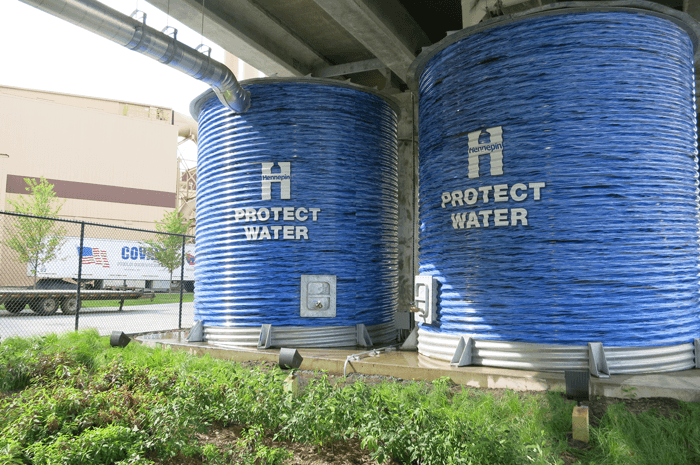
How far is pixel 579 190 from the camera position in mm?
6781

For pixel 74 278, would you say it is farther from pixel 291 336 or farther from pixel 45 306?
pixel 291 336

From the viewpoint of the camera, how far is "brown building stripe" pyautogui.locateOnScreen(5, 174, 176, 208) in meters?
42.4

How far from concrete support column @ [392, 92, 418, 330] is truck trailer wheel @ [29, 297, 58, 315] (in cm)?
1697

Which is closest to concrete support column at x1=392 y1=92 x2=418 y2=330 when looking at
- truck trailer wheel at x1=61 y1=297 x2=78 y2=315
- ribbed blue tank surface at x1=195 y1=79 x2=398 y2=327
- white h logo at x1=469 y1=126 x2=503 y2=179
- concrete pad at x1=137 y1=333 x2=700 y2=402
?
ribbed blue tank surface at x1=195 y1=79 x2=398 y2=327

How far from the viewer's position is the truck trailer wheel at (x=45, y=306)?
74.1 feet

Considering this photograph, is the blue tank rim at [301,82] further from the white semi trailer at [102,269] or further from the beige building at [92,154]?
the beige building at [92,154]

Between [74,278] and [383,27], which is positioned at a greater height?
[383,27]

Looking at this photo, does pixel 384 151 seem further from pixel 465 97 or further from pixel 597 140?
pixel 597 140

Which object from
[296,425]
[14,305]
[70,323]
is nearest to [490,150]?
[296,425]

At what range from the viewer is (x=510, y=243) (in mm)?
7008

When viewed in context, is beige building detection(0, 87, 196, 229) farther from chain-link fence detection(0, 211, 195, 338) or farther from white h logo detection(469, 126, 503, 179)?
white h logo detection(469, 126, 503, 179)

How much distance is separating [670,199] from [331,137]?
5.29 meters

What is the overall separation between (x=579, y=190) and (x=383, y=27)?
19.5 feet

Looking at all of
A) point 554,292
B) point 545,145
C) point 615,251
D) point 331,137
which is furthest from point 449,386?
point 331,137
